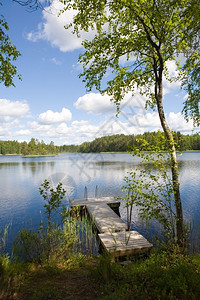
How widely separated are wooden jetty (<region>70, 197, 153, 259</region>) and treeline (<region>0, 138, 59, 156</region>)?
360 ft

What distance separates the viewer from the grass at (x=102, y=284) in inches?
139

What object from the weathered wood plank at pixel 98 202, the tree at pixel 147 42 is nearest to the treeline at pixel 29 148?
the weathered wood plank at pixel 98 202

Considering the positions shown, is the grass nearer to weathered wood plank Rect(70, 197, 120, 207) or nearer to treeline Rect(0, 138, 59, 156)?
weathered wood plank Rect(70, 197, 120, 207)

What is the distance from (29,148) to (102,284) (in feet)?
389

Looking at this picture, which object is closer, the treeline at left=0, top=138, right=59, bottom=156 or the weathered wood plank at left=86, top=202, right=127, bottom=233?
the weathered wood plank at left=86, top=202, right=127, bottom=233

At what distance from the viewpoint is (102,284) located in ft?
13.4

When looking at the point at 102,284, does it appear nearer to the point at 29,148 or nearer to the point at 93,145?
the point at 93,145

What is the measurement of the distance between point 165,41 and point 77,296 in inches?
295

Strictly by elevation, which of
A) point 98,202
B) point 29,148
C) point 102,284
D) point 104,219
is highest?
point 29,148

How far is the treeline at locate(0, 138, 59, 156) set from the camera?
4564 inches

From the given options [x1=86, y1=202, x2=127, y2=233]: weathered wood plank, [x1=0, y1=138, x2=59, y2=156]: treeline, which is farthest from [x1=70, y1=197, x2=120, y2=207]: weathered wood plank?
[x1=0, y1=138, x2=59, y2=156]: treeline

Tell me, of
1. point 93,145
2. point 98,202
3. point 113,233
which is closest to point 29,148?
point 93,145

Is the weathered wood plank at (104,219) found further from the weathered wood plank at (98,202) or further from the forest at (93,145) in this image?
the forest at (93,145)

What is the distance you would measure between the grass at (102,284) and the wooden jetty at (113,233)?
1452 mm
